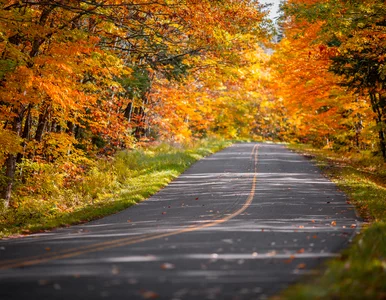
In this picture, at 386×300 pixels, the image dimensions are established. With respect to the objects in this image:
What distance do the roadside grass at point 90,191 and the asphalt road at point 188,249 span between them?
3.48 ft

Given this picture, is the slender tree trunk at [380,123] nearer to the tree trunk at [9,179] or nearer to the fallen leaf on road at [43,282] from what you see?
the tree trunk at [9,179]

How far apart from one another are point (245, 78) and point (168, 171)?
7737 millimetres

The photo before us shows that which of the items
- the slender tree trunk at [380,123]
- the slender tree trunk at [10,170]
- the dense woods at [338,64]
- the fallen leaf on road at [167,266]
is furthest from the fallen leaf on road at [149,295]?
the slender tree trunk at [380,123]

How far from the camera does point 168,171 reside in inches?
1065

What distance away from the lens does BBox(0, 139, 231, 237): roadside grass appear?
1559cm

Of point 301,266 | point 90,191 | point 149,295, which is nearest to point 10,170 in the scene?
point 90,191

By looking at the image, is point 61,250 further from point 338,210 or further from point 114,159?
point 114,159

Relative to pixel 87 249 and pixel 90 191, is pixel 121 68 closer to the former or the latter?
pixel 90 191

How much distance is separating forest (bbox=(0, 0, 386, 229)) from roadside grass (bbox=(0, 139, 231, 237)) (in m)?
0.10

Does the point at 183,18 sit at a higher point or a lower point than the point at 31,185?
higher

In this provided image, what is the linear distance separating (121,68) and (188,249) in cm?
1330

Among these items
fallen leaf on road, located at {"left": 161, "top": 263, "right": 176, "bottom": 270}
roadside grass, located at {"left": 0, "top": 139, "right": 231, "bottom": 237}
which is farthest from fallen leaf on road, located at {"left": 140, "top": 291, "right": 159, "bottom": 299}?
roadside grass, located at {"left": 0, "top": 139, "right": 231, "bottom": 237}

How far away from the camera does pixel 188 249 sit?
951cm

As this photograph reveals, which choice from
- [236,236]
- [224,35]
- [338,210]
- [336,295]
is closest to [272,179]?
[224,35]
